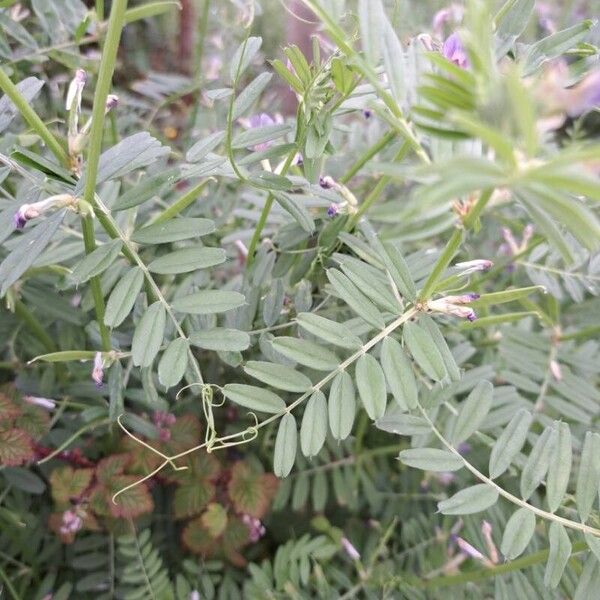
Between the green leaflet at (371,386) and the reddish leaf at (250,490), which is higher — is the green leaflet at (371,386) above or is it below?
above

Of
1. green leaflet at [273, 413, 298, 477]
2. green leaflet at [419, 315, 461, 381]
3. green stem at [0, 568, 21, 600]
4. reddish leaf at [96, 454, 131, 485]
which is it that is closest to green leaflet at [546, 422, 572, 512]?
green leaflet at [419, 315, 461, 381]

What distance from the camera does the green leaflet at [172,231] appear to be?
1.94 ft

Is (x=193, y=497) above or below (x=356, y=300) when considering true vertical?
below

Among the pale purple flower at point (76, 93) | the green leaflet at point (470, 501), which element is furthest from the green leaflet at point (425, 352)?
the pale purple flower at point (76, 93)

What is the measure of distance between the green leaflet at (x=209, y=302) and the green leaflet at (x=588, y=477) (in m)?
0.33

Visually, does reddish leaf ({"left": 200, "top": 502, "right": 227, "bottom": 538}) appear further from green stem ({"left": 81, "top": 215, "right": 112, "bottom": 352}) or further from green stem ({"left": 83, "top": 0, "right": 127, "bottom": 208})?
green stem ({"left": 83, "top": 0, "right": 127, "bottom": 208})

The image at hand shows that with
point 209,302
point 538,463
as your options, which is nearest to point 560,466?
point 538,463

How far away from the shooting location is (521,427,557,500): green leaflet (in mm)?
597

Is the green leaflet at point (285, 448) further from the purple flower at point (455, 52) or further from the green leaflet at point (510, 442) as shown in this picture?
the purple flower at point (455, 52)

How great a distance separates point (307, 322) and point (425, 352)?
101 mm

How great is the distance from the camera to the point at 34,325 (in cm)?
74

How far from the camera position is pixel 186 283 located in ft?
2.39

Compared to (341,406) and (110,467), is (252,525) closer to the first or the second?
(110,467)

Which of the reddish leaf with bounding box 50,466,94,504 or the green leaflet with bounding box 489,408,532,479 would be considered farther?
the reddish leaf with bounding box 50,466,94,504
